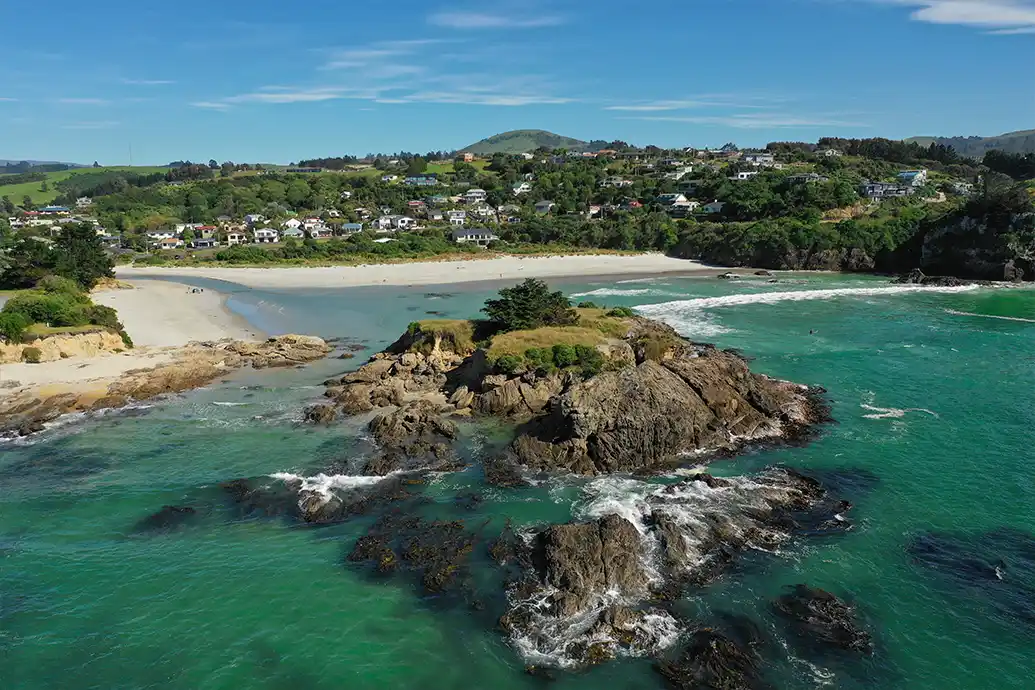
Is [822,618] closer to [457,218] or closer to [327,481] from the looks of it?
[327,481]

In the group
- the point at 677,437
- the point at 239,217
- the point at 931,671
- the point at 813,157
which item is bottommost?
the point at 931,671

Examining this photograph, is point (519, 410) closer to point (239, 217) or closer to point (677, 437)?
point (677, 437)

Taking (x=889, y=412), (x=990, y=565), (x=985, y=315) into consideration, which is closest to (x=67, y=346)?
(x=889, y=412)

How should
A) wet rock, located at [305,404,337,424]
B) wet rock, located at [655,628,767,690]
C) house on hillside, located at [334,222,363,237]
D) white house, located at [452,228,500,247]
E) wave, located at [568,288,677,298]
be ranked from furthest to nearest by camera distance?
house on hillside, located at [334,222,363,237] < white house, located at [452,228,500,247] < wave, located at [568,288,677,298] < wet rock, located at [305,404,337,424] < wet rock, located at [655,628,767,690]

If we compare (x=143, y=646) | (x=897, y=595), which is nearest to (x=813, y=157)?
(x=897, y=595)

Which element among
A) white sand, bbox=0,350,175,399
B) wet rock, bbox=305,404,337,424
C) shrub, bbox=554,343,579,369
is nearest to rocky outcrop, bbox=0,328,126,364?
white sand, bbox=0,350,175,399

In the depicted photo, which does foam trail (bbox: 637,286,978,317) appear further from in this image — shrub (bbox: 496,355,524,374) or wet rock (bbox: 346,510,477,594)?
wet rock (bbox: 346,510,477,594)

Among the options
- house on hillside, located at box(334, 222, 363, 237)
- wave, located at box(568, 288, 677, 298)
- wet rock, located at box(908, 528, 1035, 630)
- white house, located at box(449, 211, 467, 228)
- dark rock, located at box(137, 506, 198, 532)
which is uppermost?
white house, located at box(449, 211, 467, 228)
